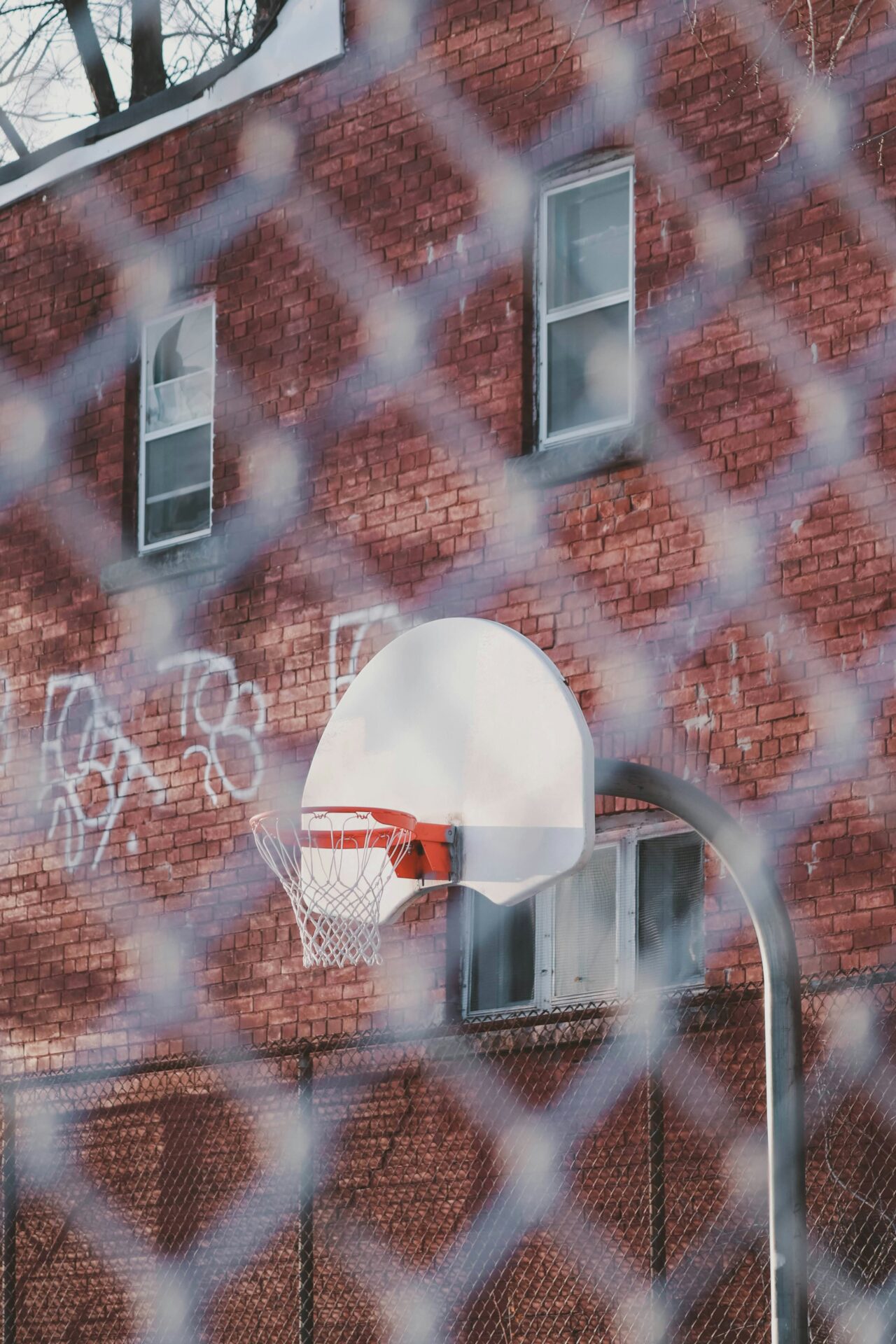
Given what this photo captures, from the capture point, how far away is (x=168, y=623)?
11570 mm

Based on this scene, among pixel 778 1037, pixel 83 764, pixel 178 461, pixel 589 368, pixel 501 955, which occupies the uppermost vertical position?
pixel 178 461

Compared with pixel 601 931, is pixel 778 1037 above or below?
below

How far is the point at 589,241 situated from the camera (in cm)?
1048

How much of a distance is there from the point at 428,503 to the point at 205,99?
3063mm

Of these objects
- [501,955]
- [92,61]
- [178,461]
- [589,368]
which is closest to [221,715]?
[178,461]

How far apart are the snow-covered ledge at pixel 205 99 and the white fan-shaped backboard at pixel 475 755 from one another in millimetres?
5167

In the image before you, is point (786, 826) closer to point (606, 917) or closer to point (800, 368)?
point (606, 917)

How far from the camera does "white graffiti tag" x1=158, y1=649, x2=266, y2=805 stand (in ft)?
36.2

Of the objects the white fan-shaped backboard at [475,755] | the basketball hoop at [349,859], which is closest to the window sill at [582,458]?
the white fan-shaped backboard at [475,755]

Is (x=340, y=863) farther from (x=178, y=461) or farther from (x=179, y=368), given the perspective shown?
(x=179, y=368)

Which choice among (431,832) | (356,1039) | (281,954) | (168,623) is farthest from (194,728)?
(431,832)

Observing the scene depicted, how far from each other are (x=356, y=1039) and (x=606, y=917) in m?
1.31

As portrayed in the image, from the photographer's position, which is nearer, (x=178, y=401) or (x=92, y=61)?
(x=178, y=401)

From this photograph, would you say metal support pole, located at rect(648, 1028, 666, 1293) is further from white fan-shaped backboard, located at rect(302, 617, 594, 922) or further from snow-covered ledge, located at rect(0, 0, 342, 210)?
snow-covered ledge, located at rect(0, 0, 342, 210)
